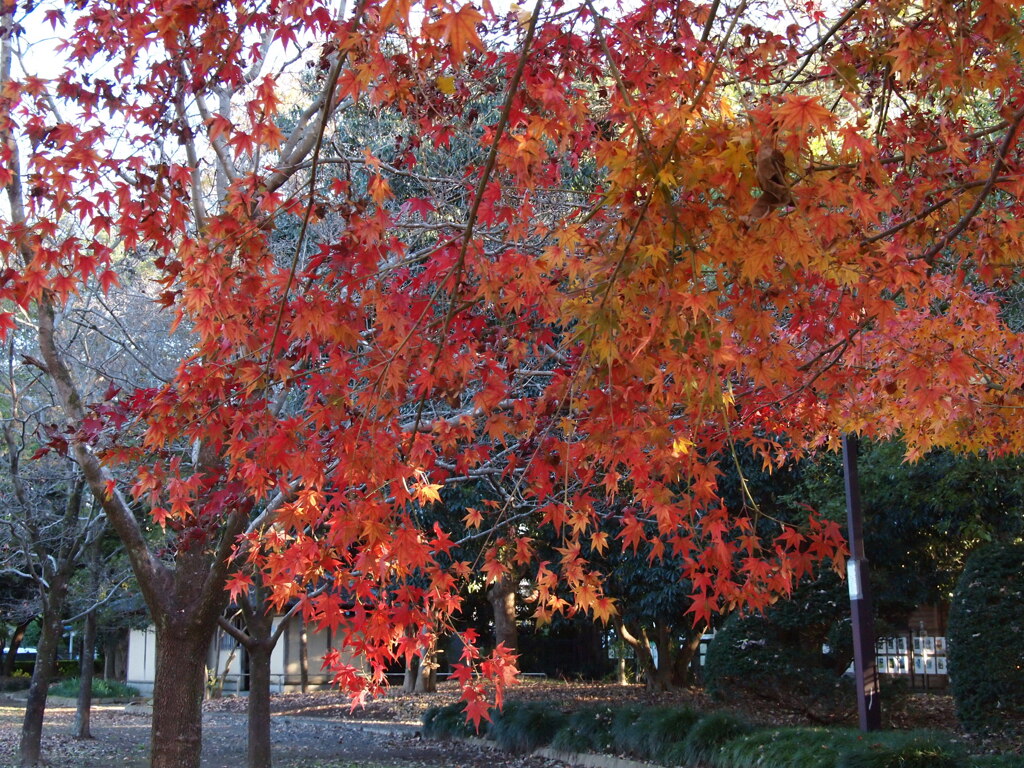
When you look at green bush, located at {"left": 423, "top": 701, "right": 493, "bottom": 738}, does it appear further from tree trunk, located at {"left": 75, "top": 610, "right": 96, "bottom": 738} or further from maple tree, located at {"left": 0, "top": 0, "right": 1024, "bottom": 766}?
maple tree, located at {"left": 0, "top": 0, "right": 1024, "bottom": 766}

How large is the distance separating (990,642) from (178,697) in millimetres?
8507

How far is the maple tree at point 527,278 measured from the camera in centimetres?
399

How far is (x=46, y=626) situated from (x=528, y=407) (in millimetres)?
11072

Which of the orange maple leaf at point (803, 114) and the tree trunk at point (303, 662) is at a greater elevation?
the orange maple leaf at point (803, 114)

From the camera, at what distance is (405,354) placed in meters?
5.09

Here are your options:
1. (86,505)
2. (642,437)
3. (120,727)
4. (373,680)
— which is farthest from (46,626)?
(642,437)

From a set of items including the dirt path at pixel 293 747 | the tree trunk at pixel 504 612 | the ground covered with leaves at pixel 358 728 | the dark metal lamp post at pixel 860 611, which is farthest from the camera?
the tree trunk at pixel 504 612

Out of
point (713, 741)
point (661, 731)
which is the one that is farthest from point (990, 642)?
point (661, 731)

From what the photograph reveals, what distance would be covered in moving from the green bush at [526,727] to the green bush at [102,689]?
20339 millimetres

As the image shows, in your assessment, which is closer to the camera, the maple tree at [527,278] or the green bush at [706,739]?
the maple tree at [527,278]

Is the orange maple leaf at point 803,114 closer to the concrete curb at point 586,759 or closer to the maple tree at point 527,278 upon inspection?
the maple tree at point 527,278

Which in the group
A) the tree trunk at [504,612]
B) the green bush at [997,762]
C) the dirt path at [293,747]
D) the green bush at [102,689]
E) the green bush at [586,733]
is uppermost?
the tree trunk at [504,612]

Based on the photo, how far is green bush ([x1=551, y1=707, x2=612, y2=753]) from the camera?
12.9m

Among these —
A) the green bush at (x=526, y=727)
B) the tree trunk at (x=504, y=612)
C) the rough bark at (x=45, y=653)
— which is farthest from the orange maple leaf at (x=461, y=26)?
the tree trunk at (x=504, y=612)
